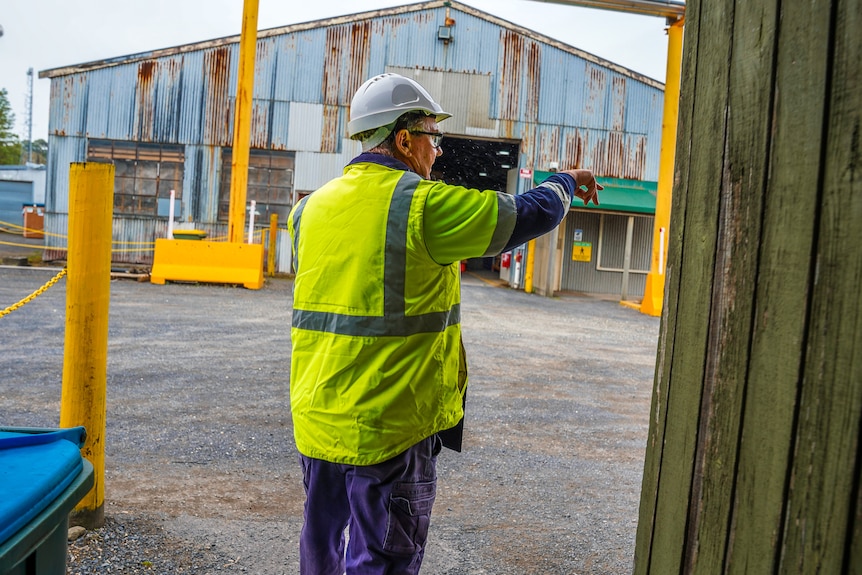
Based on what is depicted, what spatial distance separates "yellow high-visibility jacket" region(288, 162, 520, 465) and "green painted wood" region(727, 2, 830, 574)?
107cm

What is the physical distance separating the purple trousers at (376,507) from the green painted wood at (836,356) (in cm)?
136

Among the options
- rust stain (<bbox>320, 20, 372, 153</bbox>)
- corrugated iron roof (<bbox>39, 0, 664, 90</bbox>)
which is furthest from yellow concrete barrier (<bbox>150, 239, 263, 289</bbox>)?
corrugated iron roof (<bbox>39, 0, 664, 90</bbox>)

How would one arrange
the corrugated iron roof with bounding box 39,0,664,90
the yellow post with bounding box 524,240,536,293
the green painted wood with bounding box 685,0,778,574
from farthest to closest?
the yellow post with bounding box 524,240,536,293, the corrugated iron roof with bounding box 39,0,664,90, the green painted wood with bounding box 685,0,778,574

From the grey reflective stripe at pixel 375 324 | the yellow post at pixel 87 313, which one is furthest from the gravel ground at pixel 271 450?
the grey reflective stripe at pixel 375 324

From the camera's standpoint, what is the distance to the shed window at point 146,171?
2322 centimetres

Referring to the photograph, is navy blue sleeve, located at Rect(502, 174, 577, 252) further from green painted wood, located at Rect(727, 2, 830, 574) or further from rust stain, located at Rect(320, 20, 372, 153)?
rust stain, located at Rect(320, 20, 372, 153)

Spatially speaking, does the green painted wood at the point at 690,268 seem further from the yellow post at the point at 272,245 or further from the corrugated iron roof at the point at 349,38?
the corrugated iron roof at the point at 349,38

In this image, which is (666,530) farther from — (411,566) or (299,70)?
(299,70)

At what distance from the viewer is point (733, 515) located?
4.35 feet

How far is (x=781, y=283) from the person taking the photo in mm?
1223

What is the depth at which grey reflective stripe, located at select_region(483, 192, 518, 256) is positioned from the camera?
89.4 inches

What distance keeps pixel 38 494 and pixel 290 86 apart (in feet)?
73.6

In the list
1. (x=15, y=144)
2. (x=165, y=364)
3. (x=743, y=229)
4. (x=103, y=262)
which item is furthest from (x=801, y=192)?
(x=15, y=144)

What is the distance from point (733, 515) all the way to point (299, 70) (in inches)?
917
